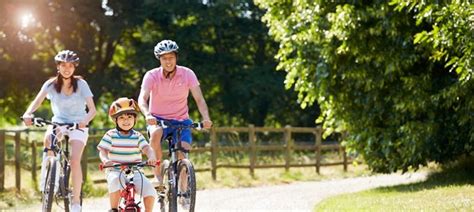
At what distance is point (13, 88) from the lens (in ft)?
105

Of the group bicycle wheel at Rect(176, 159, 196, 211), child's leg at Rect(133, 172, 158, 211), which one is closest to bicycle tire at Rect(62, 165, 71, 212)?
bicycle wheel at Rect(176, 159, 196, 211)

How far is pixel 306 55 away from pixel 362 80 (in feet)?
3.90

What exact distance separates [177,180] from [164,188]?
1.29ft

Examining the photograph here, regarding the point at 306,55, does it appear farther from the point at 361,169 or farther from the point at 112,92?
the point at 112,92

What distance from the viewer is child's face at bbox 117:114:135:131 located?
794 cm

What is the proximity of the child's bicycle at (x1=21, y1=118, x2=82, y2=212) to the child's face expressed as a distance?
1.30 meters

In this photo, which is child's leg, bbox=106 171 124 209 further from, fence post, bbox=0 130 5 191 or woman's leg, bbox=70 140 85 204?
fence post, bbox=0 130 5 191

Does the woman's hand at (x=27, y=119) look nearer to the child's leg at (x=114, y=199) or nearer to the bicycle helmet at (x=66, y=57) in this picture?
the bicycle helmet at (x=66, y=57)

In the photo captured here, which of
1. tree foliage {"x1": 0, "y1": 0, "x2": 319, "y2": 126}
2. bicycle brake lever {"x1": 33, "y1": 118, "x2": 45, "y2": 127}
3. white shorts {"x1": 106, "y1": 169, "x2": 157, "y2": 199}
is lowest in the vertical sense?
white shorts {"x1": 106, "y1": 169, "x2": 157, "y2": 199}

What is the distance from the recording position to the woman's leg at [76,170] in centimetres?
916

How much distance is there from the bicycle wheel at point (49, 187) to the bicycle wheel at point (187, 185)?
52.0 inches

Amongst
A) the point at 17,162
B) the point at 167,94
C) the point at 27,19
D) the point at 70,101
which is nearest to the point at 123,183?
the point at 167,94

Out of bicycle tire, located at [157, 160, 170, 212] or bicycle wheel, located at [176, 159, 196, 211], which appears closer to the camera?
Result: bicycle wheel, located at [176, 159, 196, 211]

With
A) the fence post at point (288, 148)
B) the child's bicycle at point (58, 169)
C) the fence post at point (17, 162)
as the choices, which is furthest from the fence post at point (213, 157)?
the child's bicycle at point (58, 169)
